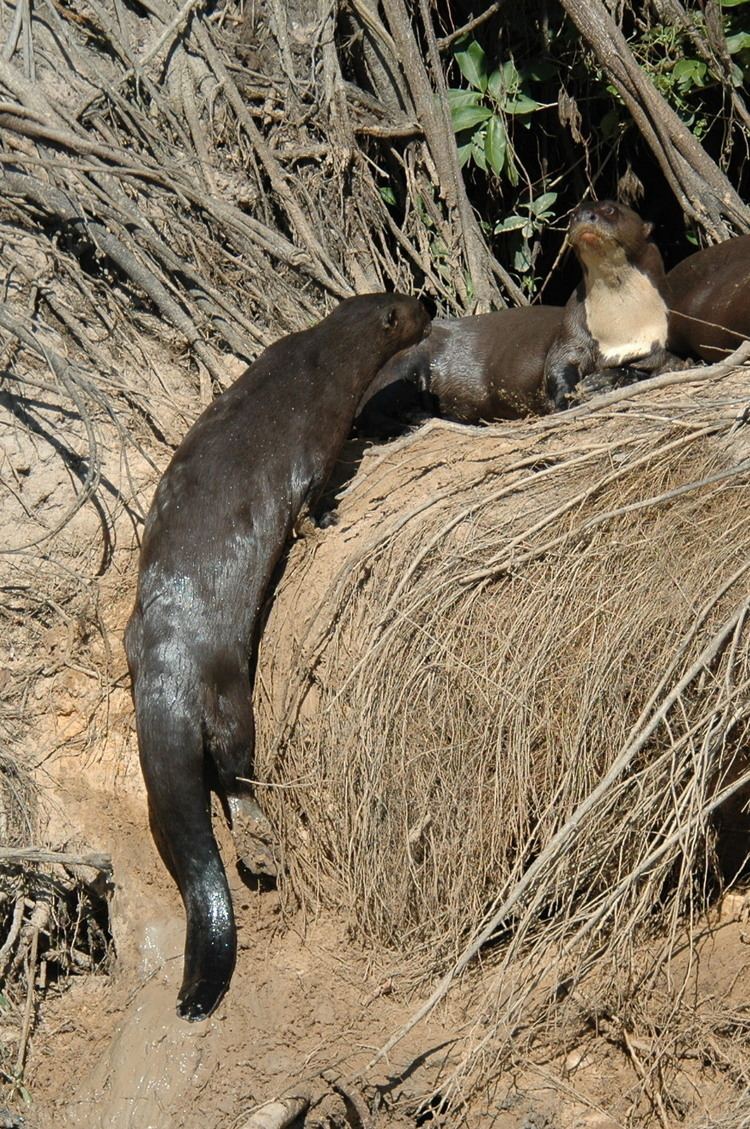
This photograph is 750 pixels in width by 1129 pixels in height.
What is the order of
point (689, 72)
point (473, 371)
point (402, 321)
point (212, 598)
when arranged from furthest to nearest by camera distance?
1. point (689, 72)
2. point (473, 371)
3. point (402, 321)
4. point (212, 598)

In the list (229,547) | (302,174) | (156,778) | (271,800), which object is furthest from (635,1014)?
(302,174)

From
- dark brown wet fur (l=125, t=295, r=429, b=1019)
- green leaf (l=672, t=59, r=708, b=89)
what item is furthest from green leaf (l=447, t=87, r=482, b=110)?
dark brown wet fur (l=125, t=295, r=429, b=1019)

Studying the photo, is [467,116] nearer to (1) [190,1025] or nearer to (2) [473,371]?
(2) [473,371]

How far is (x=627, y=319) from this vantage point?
4613 millimetres

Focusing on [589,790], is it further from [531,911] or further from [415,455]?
[415,455]

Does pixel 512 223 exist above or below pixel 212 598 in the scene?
above

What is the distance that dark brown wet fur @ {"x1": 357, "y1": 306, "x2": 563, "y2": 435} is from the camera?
4961 millimetres

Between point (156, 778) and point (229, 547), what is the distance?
0.66m

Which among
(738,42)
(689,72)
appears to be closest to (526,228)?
(689,72)

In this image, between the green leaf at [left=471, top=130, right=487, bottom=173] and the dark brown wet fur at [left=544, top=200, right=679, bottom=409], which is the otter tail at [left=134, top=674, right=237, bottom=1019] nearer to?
the dark brown wet fur at [left=544, top=200, right=679, bottom=409]

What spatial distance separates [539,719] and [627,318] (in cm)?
165

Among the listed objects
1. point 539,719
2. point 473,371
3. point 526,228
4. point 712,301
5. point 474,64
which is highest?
point 474,64

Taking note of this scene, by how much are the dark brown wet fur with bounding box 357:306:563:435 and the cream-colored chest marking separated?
0.29 meters

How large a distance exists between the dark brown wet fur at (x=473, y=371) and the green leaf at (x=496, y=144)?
597 mm
